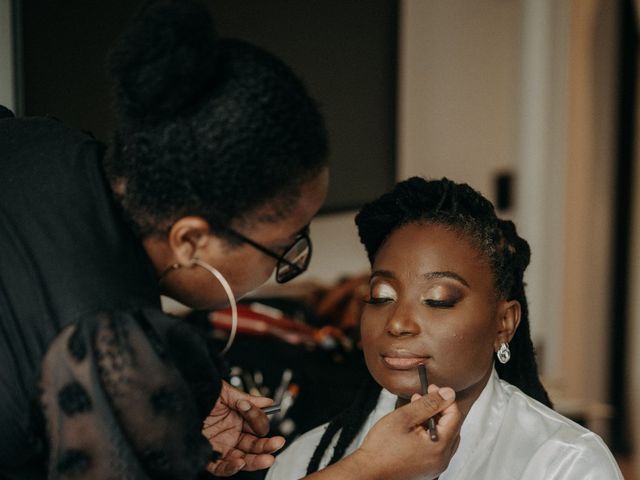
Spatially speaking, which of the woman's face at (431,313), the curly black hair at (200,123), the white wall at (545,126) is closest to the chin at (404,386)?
the woman's face at (431,313)

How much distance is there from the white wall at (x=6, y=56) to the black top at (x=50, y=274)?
52.1 inches

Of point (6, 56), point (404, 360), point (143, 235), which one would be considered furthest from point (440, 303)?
point (6, 56)

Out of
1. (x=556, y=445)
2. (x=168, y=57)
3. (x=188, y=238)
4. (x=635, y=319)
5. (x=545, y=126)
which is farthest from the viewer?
(x=635, y=319)

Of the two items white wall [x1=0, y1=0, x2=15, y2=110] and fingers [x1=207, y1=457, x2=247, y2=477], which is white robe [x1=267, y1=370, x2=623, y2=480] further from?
white wall [x1=0, y1=0, x2=15, y2=110]

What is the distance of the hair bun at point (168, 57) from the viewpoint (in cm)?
102

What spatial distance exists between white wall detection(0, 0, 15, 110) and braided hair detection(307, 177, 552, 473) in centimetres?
124

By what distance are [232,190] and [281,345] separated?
152 cm

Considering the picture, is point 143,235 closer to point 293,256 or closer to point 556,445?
point 293,256

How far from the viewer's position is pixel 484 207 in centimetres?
152

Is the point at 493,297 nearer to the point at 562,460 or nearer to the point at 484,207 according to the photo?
the point at 484,207

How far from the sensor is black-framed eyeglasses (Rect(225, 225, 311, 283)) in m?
1.18

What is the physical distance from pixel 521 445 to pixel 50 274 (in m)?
0.81

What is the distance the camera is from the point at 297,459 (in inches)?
65.3

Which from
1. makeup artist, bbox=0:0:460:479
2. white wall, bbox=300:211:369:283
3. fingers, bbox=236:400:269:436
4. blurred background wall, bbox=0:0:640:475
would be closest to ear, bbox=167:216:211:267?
makeup artist, bbox=0:0:460:479
